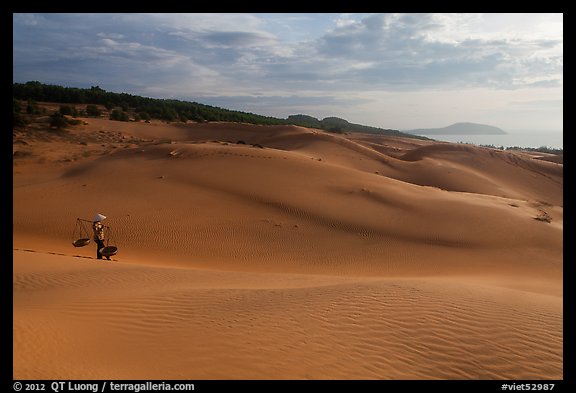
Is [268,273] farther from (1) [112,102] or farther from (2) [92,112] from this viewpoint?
(1) [112,102]

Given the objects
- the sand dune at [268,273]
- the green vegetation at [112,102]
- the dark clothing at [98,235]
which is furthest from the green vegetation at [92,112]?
the dark clothing at [98,235]

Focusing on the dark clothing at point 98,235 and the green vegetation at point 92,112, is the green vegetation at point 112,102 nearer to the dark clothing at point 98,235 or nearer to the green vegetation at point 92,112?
the green vegetation at point 92,112

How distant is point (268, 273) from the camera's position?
10.2m

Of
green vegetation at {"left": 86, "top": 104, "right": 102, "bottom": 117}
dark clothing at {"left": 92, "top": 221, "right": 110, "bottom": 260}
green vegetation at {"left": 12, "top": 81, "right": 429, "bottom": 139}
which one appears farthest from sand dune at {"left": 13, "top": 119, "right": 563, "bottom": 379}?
green vegetation at {"left": 12, "top": 81, "right": 429, "bottom": 139}

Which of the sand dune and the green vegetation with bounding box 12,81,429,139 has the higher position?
the green vegetation with bounding box 12,81,429,139

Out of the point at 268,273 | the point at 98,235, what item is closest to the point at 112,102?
the point at 98,235

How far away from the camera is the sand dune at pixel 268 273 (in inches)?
189

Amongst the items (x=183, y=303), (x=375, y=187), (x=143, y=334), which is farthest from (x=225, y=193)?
(x=143, y=334)

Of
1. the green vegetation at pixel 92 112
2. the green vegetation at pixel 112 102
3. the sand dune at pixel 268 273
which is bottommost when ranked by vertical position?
the sand dune at pixel 268 273

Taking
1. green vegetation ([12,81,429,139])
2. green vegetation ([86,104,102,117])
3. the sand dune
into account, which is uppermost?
green vegetation ([12,81,429,139])

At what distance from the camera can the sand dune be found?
481 centimetres

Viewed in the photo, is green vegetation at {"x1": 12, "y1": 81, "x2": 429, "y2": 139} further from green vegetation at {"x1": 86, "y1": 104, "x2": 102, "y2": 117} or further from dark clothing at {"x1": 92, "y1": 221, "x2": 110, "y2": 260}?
dark clothing at {"x1": 92, "y1": 221, "x2": 110, "y2": 260}

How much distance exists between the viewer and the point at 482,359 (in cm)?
476

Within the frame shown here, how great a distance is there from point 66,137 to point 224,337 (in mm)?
30601
